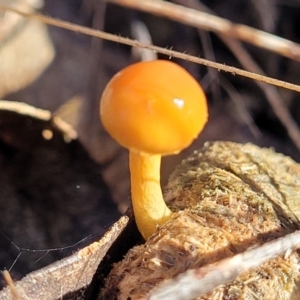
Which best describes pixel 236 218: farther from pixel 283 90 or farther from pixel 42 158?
pixel 283 90

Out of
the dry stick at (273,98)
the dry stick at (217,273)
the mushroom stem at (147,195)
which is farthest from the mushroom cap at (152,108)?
the dry stick at (273,98)

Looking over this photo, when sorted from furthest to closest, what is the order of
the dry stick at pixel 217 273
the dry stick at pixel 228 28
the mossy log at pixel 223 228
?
the dry stick at pixel 228 28 < the mossy log at pixel 223 228 < the dry stick at pixel 217 273

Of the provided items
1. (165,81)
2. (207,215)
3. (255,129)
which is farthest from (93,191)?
(255,129)

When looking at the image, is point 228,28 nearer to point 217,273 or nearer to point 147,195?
point 147,195

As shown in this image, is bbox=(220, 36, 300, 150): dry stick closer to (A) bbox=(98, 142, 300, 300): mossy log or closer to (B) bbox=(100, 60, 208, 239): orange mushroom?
(A) bbox=(98, 142, 300, 300): mossy log

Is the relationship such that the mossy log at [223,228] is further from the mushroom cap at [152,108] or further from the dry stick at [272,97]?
the dry stick at [272,97]
